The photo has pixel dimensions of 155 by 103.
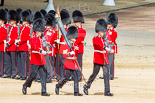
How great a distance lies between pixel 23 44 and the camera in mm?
13648

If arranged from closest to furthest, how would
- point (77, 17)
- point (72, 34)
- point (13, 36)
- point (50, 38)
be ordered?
point (72, 34), point (50, 38), point (77, 17), point (13, 36)

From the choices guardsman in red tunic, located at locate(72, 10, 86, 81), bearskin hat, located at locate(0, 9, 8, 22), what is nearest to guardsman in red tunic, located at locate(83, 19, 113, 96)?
guardsman in red tunic, located at locate(72, 10, 86, 81)

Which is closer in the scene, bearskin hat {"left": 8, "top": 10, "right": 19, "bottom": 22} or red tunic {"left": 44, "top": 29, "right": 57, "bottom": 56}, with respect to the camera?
red tunic {"left": 44, "top": 29, "right": 57, "bottom": 56}

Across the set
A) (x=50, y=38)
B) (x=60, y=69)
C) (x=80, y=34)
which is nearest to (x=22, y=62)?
(x=60, y=69)

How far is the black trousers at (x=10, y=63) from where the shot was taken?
45.7 feet

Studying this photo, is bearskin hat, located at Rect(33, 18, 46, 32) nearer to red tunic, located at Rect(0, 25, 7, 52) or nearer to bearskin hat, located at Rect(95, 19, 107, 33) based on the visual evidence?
bearskin hat, located at Rect(95, 19, 107, 33)

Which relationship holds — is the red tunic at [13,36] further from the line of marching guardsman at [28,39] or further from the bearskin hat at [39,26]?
the bearskin hat at [39,26]

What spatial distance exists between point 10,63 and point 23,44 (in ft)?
2.22

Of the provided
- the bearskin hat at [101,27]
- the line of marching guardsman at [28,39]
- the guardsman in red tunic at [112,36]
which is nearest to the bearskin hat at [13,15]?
the line of marching guardsman at [28,39]

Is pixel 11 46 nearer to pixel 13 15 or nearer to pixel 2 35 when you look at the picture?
pixel 2 35

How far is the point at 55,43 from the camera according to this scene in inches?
527

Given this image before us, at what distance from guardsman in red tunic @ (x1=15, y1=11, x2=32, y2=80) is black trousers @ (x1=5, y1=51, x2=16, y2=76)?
0.14 metres

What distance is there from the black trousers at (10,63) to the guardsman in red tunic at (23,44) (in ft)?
0.45

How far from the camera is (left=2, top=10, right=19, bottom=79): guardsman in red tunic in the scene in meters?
13.8
